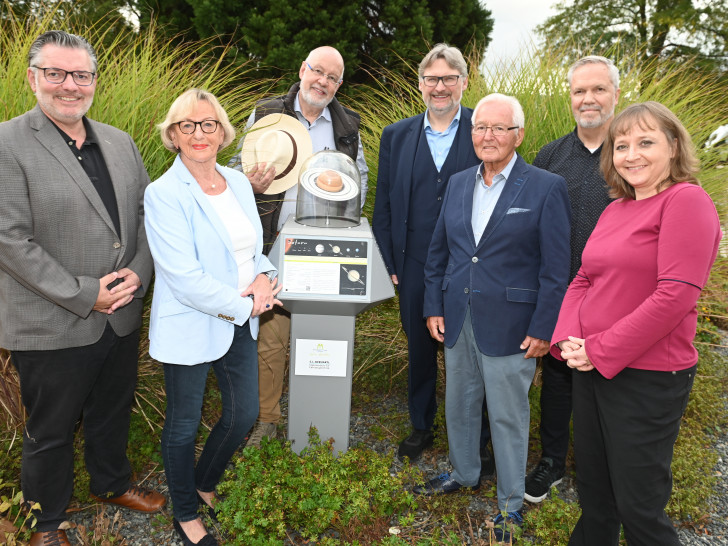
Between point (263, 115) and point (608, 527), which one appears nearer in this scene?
point (608, 527)

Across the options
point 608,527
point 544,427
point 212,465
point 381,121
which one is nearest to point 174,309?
point 212,465

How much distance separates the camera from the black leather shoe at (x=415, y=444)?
11.8ft

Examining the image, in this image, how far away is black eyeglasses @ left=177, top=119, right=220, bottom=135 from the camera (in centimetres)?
243

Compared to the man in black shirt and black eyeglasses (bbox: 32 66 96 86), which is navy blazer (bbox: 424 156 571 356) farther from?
black eyeglasses (bbox: 32 66 96 86)

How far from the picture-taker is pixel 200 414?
8.46ft

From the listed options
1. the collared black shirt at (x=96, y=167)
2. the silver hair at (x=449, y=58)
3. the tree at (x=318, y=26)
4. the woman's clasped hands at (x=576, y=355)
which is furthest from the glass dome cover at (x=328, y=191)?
the tree at (x=318, y=26)

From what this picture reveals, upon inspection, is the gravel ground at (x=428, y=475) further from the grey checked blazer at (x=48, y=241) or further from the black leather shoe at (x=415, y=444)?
the grey checked blazer at (x=48, y=241)

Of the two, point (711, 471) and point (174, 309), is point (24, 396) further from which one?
point (711, 471)

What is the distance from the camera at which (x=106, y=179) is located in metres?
2.58

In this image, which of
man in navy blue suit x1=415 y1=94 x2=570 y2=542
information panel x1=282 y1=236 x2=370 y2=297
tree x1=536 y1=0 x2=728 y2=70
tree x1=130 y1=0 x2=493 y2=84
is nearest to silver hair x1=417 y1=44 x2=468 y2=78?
man in navy blue suit x1=415 y1=94 x2=570 y2=542

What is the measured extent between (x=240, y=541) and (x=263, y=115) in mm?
2426

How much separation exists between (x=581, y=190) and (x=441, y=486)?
177 centimetres

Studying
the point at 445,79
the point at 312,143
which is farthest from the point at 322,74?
the point at 445,79

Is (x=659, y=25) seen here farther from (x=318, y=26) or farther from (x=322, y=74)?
(x=322, y=74)
